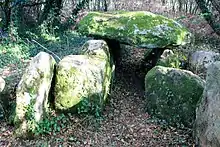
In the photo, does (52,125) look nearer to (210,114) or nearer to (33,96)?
(33,96)

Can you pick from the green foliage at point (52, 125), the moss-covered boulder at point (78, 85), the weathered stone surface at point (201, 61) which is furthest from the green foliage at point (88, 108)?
the weathered stone surface at point (201, 61)

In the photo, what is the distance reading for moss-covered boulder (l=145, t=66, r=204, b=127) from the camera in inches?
229

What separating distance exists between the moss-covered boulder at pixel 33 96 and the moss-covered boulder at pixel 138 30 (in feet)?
8.18

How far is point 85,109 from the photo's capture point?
571 cm

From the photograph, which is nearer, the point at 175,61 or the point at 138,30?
the point at 138,30

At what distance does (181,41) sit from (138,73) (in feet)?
5.55

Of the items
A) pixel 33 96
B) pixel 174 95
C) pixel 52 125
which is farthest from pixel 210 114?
pixel 33 96

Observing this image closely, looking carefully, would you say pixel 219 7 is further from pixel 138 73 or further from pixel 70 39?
pixel 70 39

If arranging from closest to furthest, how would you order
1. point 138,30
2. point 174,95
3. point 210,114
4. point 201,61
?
point 210,114
point 174,95
point 138,30
point 201,61

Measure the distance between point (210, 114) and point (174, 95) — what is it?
151cm

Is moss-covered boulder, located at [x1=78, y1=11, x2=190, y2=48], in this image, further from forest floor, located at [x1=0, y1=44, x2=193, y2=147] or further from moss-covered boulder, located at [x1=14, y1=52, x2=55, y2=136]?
moss-covered boulder, located at [x1=14, y1=52, x2=55, y2=136]

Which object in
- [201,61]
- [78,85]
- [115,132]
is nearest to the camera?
[115,132]

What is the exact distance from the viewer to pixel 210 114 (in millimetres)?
4449

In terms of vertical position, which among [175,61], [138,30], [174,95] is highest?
[138,30]
